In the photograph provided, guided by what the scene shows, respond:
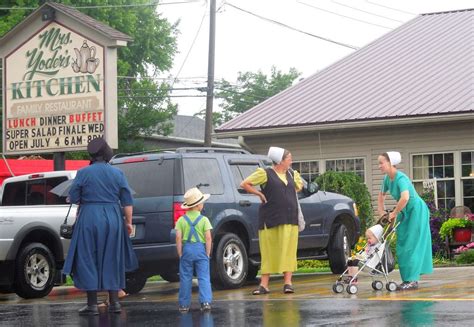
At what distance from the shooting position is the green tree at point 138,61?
44844 millimetres

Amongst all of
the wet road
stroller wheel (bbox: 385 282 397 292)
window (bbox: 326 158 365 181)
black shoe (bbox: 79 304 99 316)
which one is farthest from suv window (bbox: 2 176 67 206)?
window (bbox: 326 158 365 181)

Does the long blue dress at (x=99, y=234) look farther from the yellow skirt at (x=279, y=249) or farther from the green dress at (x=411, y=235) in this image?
the green dress at (x=411, y=235)

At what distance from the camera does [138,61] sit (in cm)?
5166

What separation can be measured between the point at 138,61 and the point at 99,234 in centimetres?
4016

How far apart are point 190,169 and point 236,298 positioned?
2.34m

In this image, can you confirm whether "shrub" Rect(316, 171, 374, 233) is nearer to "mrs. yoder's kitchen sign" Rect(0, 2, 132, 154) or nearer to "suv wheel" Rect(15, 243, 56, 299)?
"mrs. yoder's kitchen sign" Rect(0, 2, 132, 154)

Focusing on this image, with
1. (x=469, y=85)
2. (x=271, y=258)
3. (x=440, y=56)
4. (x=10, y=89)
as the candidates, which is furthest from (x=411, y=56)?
(x=271, y=258)

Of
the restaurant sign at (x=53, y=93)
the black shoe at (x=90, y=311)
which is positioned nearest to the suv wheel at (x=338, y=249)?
the restaurant sign at (x=53, y=93)

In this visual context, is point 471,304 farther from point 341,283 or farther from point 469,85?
point 469,85

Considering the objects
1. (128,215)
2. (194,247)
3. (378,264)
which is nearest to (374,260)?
(378,264)

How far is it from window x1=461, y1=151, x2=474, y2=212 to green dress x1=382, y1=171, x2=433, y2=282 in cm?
1048

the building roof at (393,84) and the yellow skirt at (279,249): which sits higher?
the building roof at (393,84)

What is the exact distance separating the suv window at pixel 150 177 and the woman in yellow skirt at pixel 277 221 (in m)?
1.31

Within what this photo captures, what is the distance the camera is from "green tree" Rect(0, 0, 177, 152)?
1766 inches
